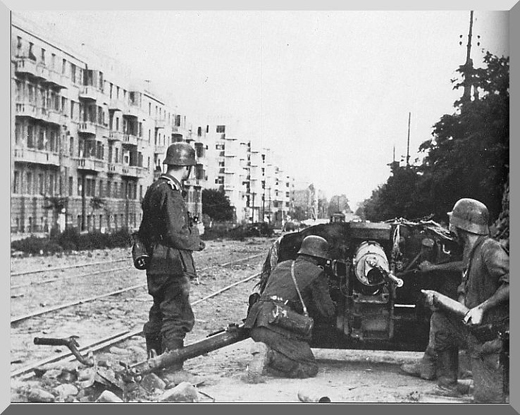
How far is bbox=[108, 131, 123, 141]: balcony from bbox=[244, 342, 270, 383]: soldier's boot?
2607 millimetres

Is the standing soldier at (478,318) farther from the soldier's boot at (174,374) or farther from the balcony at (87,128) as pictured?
the balcony at (87,128)

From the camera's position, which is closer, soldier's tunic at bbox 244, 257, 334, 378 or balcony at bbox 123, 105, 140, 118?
soldier's tunic at bbox 244, 257, 334, 378

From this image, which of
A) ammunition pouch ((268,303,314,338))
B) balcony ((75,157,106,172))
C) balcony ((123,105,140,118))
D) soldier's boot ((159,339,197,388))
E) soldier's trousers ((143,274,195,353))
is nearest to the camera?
ammunition pouch ((268,303,314,338))

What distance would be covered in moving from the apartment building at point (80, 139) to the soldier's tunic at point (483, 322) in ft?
9.15

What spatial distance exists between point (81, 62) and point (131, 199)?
1.53 metres

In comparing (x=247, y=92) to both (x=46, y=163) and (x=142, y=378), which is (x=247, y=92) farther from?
(x=142, y=378)

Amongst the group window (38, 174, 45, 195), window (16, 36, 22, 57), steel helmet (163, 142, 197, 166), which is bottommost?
window (38, 174, 45, 195)

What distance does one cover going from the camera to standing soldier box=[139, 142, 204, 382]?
6.74 m

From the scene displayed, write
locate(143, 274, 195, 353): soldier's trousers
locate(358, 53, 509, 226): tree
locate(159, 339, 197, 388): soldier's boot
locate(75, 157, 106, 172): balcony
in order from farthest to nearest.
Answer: locate(75, 157, 106, 172): balcony, locate(358, 53, 509, 226): tree, locate(143, 274, 195, 353): soldier's trousers, locate(159, 339, 197, 388): soldier's boot

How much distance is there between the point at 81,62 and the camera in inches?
273

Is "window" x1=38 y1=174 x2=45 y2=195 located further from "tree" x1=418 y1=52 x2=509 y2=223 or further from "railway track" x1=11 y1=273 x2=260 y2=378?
"tree" x1=418 y1=52 x2=509 y2=223

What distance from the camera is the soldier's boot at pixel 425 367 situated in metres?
6.70

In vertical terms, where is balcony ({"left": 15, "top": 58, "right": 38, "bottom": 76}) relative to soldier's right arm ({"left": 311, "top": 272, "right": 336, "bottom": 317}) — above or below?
above

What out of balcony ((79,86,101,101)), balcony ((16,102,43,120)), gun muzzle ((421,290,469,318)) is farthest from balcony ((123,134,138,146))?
gun muzzle ((421,290,469,318))
